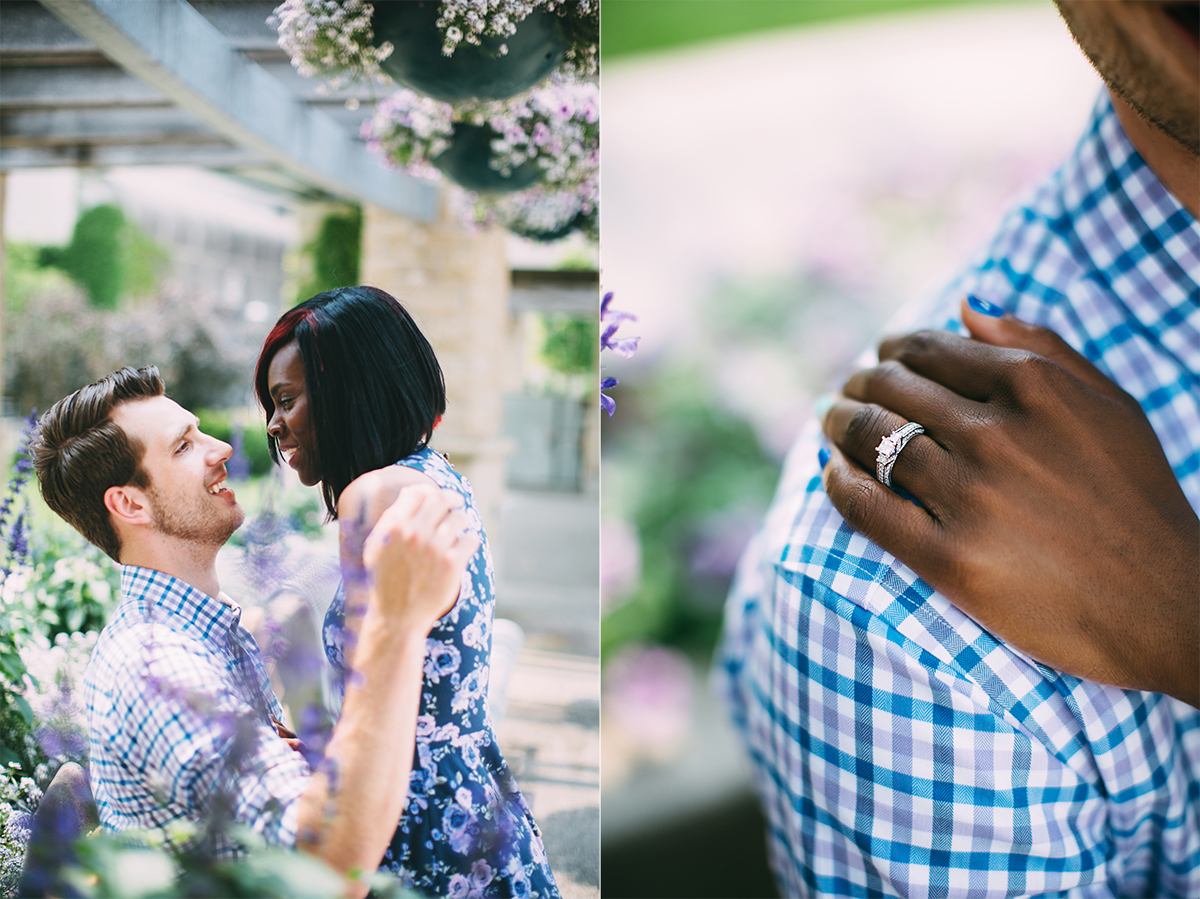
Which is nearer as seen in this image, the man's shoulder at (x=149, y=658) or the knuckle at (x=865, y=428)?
the man's shoulder at (x=149, y=658)

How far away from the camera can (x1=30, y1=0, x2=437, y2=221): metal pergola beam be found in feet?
1.62

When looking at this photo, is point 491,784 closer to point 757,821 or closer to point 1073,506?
point 1073,506

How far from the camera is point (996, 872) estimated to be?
1.66ft

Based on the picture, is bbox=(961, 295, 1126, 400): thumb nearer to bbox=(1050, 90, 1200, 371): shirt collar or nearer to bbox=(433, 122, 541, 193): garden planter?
bbox=(1050, 90, 1200, 371): shirt collar

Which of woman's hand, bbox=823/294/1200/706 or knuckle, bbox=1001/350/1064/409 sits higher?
knuckle, bbox=1001/350/1064/409

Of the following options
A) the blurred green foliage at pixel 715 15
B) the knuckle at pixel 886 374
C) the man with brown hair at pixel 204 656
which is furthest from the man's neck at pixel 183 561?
the blurred green foliage at pixel 715 15

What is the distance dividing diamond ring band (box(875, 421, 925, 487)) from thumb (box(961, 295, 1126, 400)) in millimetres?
122

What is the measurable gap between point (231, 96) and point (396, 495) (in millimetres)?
358

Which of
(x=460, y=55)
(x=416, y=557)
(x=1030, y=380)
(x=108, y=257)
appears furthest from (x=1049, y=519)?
(x=108, y=257)

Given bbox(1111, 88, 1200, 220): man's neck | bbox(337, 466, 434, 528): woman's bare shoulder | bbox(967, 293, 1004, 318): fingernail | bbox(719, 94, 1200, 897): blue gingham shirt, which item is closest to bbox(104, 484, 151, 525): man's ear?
bbox(337, 466, 434, 528): woman's bare shoulder

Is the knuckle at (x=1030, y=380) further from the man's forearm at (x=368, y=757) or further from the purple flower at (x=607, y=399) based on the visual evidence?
the man's forearm at (x=368, y=757)

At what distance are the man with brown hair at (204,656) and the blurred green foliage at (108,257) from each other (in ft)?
0.42

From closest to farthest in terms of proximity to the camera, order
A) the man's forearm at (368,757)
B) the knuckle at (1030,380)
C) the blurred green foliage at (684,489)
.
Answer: the man's forearm at (368,757)
the knuckle at (1030,380)
the blurred green foliage at (684,489)

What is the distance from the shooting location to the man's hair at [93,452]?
464mm
